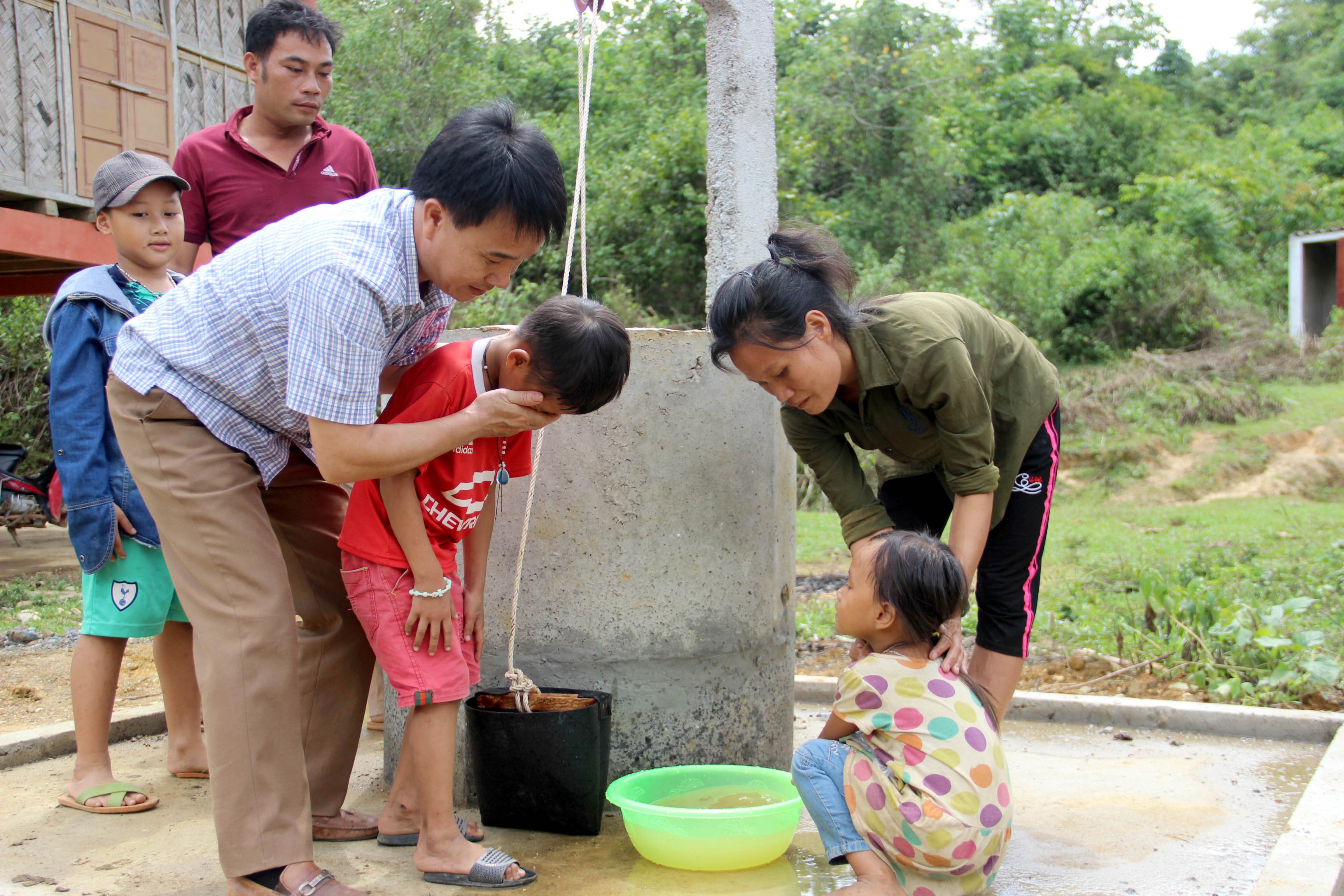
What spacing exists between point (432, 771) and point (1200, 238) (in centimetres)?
1680

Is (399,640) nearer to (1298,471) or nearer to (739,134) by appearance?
(739,134)

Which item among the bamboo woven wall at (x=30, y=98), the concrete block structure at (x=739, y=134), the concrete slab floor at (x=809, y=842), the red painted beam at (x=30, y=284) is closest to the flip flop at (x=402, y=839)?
the concrete slab floor at (x=809, y=842)

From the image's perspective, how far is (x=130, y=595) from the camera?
275cm

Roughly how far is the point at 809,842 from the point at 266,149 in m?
2.27

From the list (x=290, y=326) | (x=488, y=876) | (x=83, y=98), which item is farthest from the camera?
(x=83, y=98)

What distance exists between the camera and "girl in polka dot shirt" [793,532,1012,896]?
6.59 ft

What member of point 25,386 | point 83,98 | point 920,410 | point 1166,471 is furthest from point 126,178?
point 1166,471

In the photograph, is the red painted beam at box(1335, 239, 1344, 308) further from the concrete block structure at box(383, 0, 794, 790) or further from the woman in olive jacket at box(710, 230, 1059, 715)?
the concrete block structure at box(383, 0, 794, 790)

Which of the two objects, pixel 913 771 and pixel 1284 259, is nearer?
pixel 913 771

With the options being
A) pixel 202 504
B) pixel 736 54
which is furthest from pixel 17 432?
pixel 202 504

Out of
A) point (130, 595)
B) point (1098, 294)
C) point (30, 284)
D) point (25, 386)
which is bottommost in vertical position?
point (130, 595)

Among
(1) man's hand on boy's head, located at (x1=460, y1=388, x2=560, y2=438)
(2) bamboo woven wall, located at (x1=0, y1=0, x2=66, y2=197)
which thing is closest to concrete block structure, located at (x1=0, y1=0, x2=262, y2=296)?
(2) bamboo woven wall, located at (x1=0, y1=0, x2=66, y2=197)

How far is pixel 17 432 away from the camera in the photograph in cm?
1100

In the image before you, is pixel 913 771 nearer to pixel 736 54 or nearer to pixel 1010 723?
pixel 1010 723
